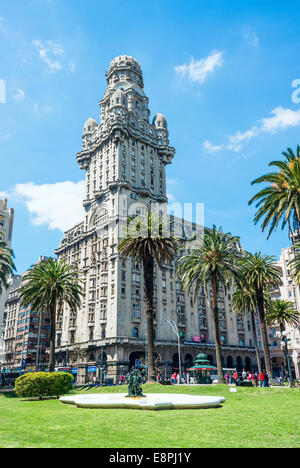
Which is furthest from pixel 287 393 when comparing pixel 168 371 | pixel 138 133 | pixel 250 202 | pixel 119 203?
pixel 138 133

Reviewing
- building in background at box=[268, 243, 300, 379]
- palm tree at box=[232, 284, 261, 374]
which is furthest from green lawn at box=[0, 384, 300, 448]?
building in background at box=[268, 243, 300, 379]

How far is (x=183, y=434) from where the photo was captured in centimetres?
1139

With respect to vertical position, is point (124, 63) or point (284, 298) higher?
point (124, 63)

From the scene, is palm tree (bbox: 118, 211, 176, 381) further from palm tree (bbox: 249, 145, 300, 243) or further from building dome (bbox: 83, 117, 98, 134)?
building dome (bbox: 83, 117, 98, 134)

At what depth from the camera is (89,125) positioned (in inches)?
3954

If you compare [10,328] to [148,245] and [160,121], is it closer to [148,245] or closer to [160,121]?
[160,121]

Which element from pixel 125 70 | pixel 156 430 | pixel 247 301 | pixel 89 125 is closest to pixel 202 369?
pixel 247 301

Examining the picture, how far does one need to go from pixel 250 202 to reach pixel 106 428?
2504 centimetres

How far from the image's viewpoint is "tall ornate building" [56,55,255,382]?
73.2 meters

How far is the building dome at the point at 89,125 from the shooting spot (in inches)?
3937

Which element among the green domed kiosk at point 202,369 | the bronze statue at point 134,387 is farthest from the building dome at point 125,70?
the bronze statue at point 134,387

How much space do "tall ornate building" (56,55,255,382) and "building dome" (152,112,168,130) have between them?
0.29 m

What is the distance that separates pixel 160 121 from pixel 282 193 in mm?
78048
